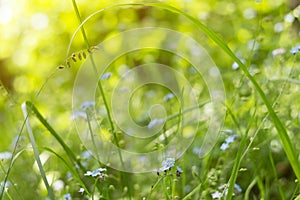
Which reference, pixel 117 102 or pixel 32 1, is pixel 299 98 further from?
pixel 32 1

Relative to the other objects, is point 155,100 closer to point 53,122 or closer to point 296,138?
point 53,122

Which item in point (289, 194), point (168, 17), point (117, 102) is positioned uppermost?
point (168, 17)

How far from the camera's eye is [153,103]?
8.30 feet

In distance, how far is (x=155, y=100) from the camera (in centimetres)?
261

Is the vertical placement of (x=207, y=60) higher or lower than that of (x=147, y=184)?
higher

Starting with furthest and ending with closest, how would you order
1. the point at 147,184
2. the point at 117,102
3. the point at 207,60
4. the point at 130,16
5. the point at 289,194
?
the point at 130,16 < the point at 207,60 < the point at 117,102 < the point at 147,184 < the point at 289,194

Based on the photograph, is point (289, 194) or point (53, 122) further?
point (53, 122)

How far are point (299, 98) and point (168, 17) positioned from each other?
83.7 inches

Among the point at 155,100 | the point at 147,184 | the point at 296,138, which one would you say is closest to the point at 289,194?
the point at 296,138

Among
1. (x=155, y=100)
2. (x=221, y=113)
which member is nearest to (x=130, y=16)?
(x=155, y=100)

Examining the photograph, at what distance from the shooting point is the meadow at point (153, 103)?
4.47ft

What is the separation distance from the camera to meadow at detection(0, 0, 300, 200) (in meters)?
1.36

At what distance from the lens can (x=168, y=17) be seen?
156 inches

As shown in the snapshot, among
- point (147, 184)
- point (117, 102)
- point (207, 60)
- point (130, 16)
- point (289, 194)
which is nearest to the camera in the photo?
point (289, 194)
